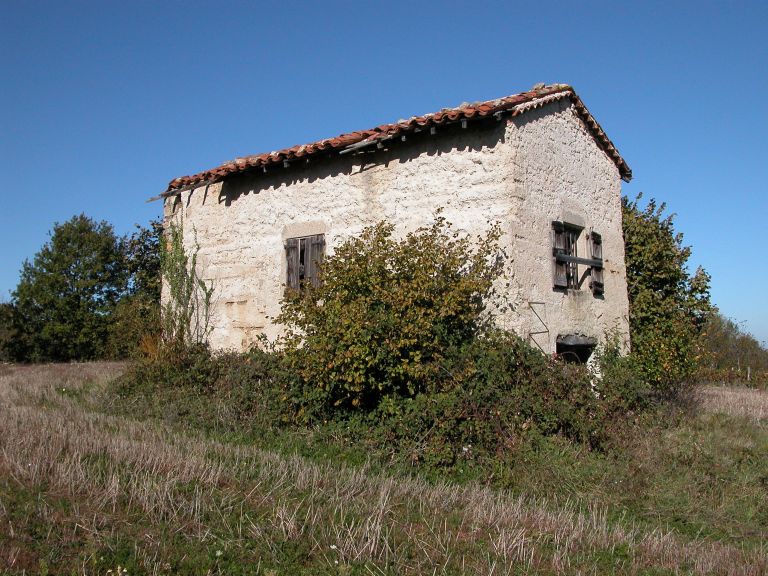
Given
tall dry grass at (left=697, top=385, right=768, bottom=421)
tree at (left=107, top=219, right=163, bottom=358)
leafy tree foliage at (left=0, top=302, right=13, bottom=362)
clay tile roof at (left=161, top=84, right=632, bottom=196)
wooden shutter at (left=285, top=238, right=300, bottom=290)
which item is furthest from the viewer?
leafy tree foliage at (left=0, top=302, right=13, bottom=362)

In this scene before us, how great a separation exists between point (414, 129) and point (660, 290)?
6552mm

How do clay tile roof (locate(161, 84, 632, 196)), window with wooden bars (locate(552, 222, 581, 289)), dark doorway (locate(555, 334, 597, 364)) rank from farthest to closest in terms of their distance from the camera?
1. window with wooden bars (locate(552, 222, 581, 289))
2. dark doorway (locate(555, 334, 597, 364))
3. clay tile roof (locate(161, 84, 632, 196))

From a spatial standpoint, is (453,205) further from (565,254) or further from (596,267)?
(596,267)

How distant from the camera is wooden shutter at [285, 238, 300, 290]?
431 inches

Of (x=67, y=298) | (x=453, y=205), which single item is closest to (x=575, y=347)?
(x=453, y=205)

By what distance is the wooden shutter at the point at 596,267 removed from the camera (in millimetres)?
10991

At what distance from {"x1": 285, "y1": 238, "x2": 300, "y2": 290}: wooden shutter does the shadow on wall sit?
3.66 ft

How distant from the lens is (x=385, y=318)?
7.97 metres

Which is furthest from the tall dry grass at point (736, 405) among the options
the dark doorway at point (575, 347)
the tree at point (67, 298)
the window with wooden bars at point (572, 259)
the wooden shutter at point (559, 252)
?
the tree at point (67, 298)

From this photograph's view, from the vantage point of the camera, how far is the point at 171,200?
12.9m

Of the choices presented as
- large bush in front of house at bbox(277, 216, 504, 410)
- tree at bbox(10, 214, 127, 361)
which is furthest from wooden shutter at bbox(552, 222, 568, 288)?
tree at bbox(10, 214, 127, 361)

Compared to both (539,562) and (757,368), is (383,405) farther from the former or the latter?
(757,368)

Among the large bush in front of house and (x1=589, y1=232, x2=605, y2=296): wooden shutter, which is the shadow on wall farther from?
(x1=589, y1=232, x2=605, y2=296): wooden shutter

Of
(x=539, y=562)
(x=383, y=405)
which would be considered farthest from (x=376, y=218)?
(x=539, y=562)
